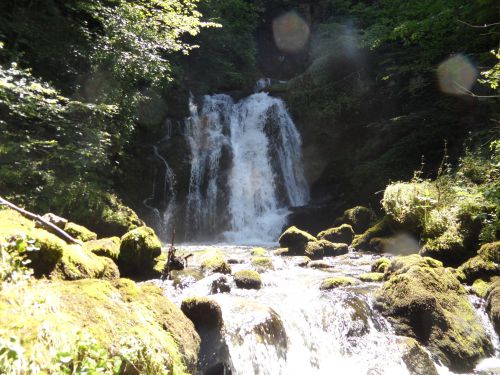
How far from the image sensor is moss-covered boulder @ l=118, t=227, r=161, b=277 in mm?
8956

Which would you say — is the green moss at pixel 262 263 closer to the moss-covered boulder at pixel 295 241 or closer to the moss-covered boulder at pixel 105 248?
the moss-covered boulder at pixel 295 241

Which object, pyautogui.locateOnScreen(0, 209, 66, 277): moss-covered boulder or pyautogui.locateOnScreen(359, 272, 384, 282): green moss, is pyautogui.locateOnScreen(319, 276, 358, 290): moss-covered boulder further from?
pyautogui.locateOnScreen(0, 209, 66, 277): moss-covered boulder

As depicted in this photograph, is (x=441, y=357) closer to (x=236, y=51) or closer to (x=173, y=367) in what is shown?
(x=173, y=367)

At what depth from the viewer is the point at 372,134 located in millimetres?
20531

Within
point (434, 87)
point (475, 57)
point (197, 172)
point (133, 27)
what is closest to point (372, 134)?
point (434, 87)

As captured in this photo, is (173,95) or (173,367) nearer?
(173,367)

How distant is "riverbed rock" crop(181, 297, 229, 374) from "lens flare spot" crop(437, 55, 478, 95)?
16.3 metres

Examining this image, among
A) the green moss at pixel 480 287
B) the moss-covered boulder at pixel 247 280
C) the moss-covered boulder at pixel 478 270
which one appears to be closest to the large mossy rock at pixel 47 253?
the moss-covered boulder at pixel 247 280

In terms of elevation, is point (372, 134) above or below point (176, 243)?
above

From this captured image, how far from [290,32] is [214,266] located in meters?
31.2

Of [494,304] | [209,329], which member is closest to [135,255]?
[209,329]

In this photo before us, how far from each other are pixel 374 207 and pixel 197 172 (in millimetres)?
9714

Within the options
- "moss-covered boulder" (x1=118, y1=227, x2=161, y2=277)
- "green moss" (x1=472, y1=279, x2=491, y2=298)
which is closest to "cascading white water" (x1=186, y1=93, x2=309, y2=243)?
"moss-covered boulder" (x1=118, y1=227, x2=161, y2=277)

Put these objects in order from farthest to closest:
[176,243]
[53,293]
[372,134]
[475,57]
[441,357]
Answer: [372,134]
[176,243]
[475,57]
[441,357]
[53,293]
